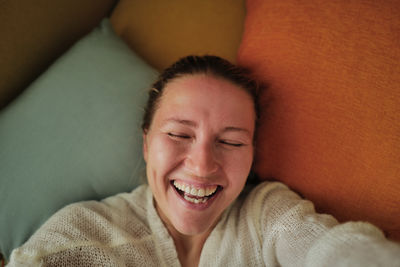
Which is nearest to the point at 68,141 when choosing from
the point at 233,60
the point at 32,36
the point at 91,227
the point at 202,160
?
the point at 91,227

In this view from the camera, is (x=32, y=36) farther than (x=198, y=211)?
Yes

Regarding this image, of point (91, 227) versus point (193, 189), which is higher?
point (193, 189)

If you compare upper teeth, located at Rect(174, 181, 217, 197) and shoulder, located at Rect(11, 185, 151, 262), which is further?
upper teeth, located at Rect(174, 181, 217, 197)

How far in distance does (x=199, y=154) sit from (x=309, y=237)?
1.29ft

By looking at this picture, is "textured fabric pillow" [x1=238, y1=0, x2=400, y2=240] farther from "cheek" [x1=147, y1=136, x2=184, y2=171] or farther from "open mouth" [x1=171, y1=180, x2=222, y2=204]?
"cheek" [x1=147, y1=136, x2=184, y2=171]

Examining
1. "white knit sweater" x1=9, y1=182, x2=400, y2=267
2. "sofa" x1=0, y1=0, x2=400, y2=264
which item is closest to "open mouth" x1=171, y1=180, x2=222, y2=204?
"white knit sweater" x1=9, y1=182, x2=400, y2=267

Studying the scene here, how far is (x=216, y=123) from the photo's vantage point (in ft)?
2.68

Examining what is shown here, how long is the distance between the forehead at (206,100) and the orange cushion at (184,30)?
1.50 feet

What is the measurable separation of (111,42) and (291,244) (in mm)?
1124

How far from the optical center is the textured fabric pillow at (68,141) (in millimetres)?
1014

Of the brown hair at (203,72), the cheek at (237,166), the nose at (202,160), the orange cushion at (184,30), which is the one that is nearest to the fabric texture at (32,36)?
the orange cushion at (184,30)

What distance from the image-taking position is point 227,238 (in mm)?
924

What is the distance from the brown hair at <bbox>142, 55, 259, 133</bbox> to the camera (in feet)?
3.05

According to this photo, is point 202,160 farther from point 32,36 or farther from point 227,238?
point 32,36
